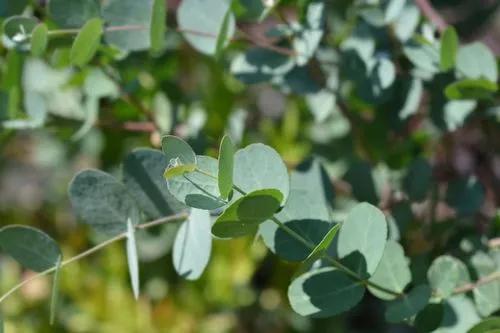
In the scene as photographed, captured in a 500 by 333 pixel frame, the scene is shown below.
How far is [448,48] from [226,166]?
0.29 metres

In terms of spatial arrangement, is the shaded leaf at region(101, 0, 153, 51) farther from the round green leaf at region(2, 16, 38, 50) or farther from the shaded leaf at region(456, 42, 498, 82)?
the shaded leaf at region(456, 42, 498, 82)

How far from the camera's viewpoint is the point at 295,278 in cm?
58

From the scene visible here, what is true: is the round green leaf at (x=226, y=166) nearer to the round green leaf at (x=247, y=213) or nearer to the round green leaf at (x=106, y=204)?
the round green leaf at (x=247, y=213)

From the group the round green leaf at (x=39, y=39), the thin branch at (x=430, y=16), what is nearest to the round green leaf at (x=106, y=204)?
the round green leaf at (x=39, y=39)

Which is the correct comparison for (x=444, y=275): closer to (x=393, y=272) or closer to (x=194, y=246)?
(x=393, y=272)

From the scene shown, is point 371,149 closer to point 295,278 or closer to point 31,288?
point 295,278

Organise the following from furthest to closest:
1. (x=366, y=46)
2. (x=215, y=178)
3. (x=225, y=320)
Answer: (x=225, y=320) → (x=366, y=46) → (x=215, y=178)

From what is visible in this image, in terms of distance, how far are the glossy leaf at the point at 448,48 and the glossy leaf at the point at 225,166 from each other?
0.28 meters

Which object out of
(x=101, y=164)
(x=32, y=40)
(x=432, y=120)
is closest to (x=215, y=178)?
(x=32, y=40)

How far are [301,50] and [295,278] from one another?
24cm

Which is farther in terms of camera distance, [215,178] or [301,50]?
[301,50]

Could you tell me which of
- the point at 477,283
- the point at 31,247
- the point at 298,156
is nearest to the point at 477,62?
the point at 477,283

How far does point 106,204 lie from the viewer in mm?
646

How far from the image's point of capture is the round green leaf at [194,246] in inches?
23.4
